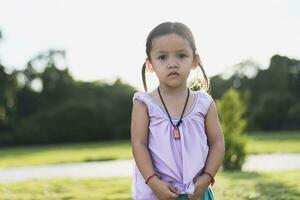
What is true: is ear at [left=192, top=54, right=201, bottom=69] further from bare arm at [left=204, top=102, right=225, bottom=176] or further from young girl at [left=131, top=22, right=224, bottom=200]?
bare arm at [left=204, top=102, right=225, bottom=176]

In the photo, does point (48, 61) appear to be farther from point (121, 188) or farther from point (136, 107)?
point (136, 107)

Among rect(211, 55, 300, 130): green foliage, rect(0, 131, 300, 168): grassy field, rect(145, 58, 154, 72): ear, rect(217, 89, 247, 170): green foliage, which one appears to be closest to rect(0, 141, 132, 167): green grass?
rect(0, 131, 300, 168): grassy field

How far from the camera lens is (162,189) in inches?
96.1

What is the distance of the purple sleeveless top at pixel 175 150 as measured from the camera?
2.50 meters

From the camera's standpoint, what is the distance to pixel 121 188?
861 cm

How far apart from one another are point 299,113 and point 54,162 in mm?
30109

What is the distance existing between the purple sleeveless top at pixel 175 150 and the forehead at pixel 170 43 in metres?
0.25

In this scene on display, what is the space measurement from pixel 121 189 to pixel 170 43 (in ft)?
20.3

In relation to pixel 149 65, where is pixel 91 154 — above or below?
below

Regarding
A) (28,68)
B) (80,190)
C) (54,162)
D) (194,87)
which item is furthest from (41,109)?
(194,87)

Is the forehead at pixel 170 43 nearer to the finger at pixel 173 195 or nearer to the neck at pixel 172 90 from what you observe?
the neck at pixel 172 90

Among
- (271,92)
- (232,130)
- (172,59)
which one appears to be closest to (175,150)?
(172,59)

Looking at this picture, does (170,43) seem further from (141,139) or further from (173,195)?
(173,195)

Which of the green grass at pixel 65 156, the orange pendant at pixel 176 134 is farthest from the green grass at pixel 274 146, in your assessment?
the orange pendant at pixel 176 134
